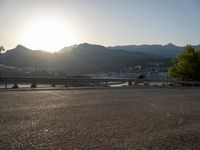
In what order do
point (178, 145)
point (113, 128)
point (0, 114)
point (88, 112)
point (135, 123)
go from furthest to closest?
point (88, 112)
point (0, 114)
point (135, 123)
point (113, 128)
point (178, 145)

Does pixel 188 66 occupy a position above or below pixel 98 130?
above

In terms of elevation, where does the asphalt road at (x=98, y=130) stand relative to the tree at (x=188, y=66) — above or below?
below

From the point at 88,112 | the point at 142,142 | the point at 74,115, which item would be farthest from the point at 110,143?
the point at 88,112

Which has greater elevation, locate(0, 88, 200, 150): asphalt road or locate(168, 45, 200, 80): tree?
locate(168, 45, 200, 80): tree

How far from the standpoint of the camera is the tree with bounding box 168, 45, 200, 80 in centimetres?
4619

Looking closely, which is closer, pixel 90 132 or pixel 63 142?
pixel 63 142

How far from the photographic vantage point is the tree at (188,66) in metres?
46.2

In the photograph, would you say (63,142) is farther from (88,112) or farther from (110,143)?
(88,112)

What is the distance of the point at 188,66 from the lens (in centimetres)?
4650

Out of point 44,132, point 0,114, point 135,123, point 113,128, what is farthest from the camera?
point 0,114

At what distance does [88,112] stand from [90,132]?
11.1 feet

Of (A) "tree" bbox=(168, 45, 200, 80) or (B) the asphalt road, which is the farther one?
(A) "tree" bbox=(168, 45, 200, 80)

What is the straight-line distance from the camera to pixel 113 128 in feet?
25.1

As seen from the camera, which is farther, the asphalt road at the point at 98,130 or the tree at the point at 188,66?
the tree at the point at 188,66
